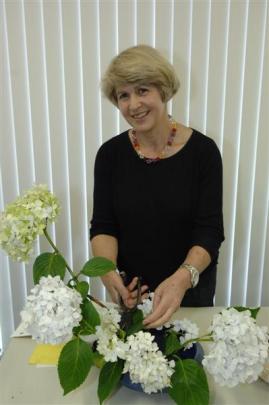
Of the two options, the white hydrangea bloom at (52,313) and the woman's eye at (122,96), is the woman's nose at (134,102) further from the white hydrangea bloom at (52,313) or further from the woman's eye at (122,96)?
the white hydrangea bloom at (52,313)

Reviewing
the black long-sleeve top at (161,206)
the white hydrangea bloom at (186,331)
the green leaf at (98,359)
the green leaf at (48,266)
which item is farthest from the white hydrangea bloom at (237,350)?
Answer: the black long-sleeve top at (161,206)

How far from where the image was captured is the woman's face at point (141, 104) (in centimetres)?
126

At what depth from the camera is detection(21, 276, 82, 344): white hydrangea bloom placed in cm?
73

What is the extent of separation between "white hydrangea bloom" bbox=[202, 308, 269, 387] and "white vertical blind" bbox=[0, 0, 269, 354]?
1243mm

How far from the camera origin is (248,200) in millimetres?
1965

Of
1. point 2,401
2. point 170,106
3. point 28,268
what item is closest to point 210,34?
point 170,106

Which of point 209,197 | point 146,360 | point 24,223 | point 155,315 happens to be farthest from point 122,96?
point 146,360

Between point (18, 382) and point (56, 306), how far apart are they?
368mm

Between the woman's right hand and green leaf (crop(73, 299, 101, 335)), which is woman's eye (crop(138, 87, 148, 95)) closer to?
the woman's right hand

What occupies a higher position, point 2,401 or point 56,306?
point 56,306

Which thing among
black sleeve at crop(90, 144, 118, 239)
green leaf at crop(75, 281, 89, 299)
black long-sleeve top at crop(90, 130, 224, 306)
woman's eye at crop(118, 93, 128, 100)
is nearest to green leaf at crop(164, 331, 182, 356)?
green leaf at crop(75, 281, 89, 299)

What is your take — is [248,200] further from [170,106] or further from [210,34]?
[210,34]

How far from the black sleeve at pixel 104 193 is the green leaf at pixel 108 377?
2.22ft

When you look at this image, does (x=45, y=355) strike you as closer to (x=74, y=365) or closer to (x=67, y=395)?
(x=67, y=395)
